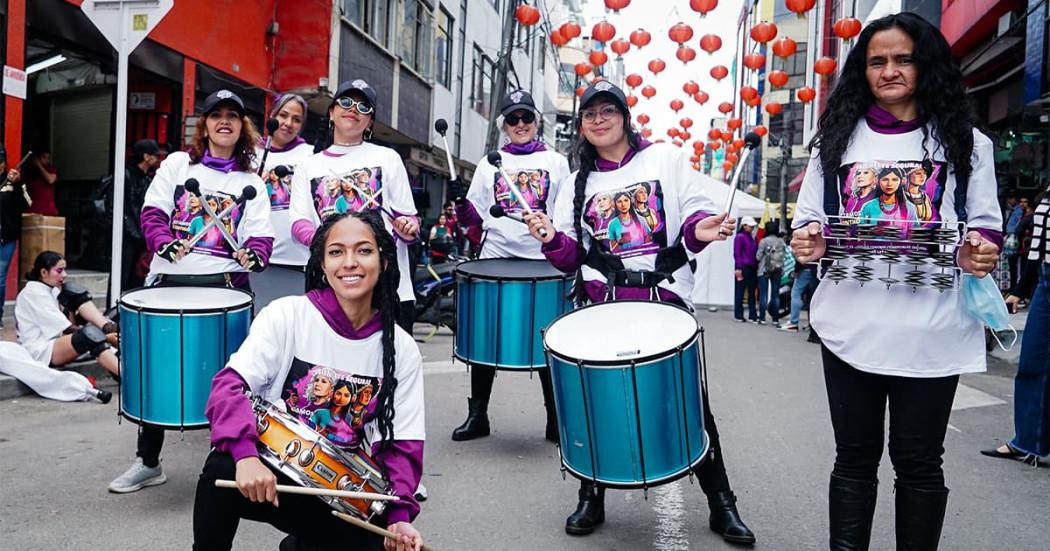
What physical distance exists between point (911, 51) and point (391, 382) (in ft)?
6.34

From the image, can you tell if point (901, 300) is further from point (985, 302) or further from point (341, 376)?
point (341, 376)

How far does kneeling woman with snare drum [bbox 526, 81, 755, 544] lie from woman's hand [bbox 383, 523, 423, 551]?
1232 millimetres

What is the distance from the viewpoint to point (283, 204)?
5262 millimetres

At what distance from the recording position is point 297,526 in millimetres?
2578

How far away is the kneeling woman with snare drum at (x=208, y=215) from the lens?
13.8 ft

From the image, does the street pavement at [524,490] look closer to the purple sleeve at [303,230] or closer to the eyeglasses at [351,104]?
the purple sleeve at [303,230]

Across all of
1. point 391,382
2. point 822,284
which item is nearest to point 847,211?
point 822,284

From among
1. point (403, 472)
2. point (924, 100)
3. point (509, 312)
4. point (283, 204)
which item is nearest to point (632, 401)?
point (403, 472)

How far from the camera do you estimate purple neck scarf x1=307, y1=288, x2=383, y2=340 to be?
2.76 m

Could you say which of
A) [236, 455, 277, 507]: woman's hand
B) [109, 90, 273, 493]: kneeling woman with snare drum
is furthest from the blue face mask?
[109, 90, 273, 493]: kneeling woman with snare drum

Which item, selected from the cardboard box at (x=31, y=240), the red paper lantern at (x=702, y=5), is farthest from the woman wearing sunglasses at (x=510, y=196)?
the red paper lantern at (x=702, y=5)

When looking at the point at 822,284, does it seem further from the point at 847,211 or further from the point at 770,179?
the point at 770,179

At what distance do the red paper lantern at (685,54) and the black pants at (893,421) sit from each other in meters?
15.9

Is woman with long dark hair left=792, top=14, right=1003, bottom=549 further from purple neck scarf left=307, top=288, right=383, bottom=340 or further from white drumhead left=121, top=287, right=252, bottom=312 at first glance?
white drumhead left=121, top=287, right=252, bottom=312
